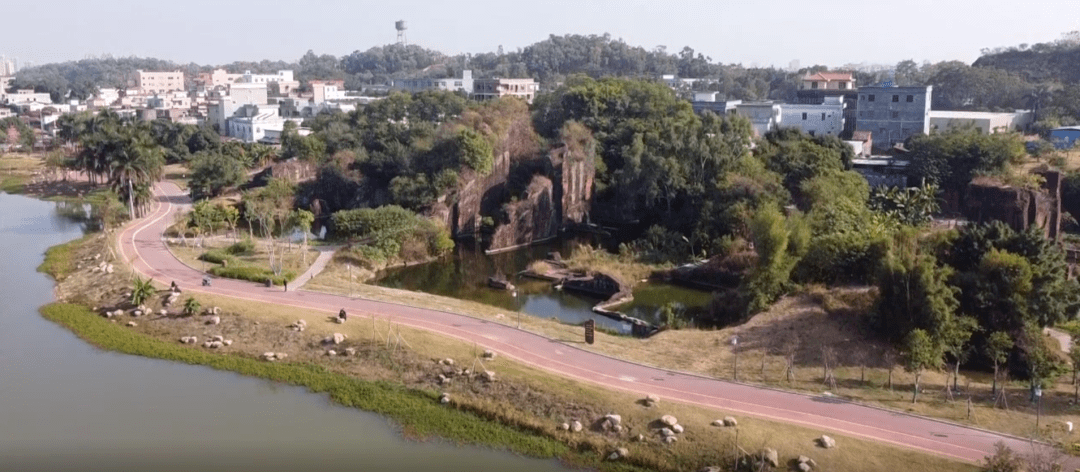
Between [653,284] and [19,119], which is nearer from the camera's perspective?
[653,284]

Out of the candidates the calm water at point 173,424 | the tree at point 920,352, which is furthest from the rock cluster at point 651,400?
the tree at point 920,352

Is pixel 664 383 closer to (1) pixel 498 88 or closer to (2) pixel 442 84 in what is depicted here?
(1) pixel 498 88

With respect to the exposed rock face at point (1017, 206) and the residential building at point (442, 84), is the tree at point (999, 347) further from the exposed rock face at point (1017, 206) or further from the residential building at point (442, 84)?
the residential building at point (442, 84)

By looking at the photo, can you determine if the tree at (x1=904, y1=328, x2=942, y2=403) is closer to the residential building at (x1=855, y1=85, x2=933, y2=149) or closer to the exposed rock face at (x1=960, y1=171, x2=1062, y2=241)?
the exposed rock face at (x1=960, y1=171, x2=1062, y2=241)

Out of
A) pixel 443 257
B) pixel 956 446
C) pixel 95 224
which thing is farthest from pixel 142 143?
pixel 956 446

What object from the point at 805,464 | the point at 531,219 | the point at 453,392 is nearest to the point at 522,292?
the point at 531,219

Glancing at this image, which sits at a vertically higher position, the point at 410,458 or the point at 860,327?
the point at 860,327

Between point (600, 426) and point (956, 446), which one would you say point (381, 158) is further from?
point (956, 446)
